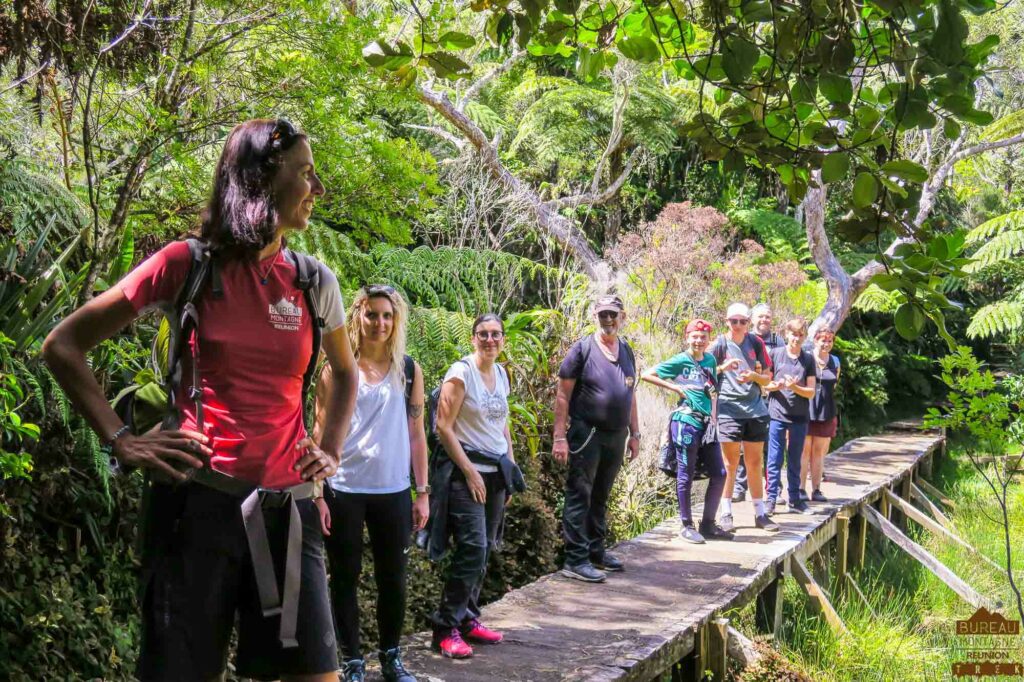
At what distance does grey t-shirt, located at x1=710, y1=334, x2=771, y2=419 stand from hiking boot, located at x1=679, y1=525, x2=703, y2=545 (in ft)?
3.07

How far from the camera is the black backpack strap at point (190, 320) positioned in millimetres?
2445

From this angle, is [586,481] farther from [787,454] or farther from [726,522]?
[787,454]

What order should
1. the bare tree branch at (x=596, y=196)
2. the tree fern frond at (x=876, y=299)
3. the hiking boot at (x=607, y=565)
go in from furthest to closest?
the tree fern frond at (x=876, y=299) → the bare tree branch at (x=596, y=196) → the hiking boot at (x=607, y=565)

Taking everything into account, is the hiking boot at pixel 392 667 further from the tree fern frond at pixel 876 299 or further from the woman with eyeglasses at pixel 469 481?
the tree fern frond at pixel 876 299

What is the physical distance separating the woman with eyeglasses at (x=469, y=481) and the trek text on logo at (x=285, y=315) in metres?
2.60

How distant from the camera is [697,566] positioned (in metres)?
7.30

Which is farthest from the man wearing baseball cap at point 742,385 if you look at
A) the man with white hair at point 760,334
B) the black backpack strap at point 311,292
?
the black backpack strap at point 311,292

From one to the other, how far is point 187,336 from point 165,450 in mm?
278

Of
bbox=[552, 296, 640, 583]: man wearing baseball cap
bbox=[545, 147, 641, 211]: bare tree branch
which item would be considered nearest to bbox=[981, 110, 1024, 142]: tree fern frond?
bbox=[545, 147, 641, 211]: bare tree branch

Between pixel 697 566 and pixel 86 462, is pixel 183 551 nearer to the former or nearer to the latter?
pixel 86 462

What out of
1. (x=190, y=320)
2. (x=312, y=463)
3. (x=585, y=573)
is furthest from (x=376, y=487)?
(x=585, y=573)

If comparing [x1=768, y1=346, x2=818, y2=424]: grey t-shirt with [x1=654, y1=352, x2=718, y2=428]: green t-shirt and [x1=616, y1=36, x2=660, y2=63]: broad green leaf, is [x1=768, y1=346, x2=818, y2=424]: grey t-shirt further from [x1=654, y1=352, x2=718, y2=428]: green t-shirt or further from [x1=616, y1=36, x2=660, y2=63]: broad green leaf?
[x1=616, y1=36, x2=660, y2=63]: broad green leaf

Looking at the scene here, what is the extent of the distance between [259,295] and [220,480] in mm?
453

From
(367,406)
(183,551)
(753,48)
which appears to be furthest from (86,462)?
(753,48)
